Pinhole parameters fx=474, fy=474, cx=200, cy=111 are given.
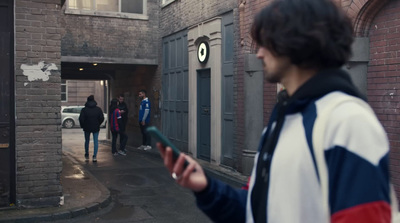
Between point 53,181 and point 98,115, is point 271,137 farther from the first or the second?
point 98,115

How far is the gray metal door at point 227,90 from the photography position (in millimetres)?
11109

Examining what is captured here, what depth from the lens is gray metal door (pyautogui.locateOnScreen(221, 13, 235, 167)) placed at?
11.1 m

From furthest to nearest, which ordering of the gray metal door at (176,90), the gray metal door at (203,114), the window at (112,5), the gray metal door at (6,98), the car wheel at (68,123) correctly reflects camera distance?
the car wheel at (68,123), the window at (112,5), the gray metal door at (176,90), the gray metal door at (203,114), the gray metal door at (6,98)

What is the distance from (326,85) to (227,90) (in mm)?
9758

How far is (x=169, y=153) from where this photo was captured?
177 cm

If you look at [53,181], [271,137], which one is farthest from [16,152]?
[271,137]

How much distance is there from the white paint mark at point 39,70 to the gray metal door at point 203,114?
223 inches

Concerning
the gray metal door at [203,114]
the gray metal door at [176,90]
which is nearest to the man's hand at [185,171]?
the gray metal door at [203,114]

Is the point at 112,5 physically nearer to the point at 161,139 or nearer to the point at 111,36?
the point at 111,36

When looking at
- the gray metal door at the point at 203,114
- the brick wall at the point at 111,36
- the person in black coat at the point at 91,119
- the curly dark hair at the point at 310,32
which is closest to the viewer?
the curly dark hair at the point at 310,32

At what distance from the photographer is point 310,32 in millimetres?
1536

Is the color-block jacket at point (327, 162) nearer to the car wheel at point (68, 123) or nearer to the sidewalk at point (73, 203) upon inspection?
the sidewalk at point (73, 203)

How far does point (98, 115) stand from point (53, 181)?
5781 millimetres

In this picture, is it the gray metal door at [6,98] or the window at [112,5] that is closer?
the gray metal door at [6,98]
